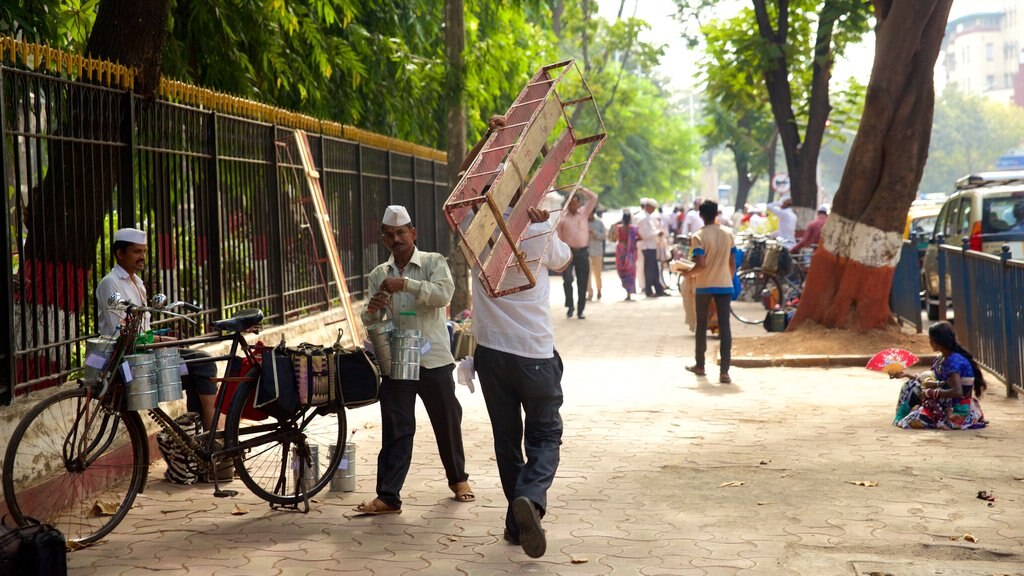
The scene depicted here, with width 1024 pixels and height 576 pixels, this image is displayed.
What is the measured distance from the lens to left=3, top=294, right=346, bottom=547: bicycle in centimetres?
630

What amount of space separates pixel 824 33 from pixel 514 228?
16161 millimetres

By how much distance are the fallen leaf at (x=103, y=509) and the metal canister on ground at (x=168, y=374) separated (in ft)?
2.24

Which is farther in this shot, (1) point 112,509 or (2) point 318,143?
(2) point 318,143

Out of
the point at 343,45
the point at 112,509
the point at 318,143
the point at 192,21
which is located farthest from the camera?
the point at 343,45

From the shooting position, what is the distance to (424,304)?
699 centimetres

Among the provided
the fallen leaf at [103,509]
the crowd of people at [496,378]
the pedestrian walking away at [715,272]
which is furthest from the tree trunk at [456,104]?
the fallen leaf at [103,509]

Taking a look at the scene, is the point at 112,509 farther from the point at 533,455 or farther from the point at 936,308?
the point at 936,308

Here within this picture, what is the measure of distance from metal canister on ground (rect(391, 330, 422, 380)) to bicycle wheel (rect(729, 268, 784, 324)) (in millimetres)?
12471

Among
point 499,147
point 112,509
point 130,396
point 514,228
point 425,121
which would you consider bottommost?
point 112,509

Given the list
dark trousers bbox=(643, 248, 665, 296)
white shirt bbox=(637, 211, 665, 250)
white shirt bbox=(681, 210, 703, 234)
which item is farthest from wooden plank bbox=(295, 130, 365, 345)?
white shirt bbox=(681, 210, 703, 234)

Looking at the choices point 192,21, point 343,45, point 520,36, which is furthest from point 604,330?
point 520,36

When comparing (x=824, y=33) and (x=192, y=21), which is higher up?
(x=824, y=33)

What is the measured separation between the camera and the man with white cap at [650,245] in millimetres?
24484

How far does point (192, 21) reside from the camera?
12422mm
